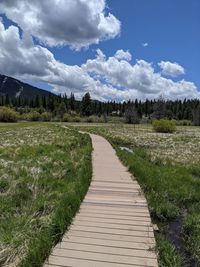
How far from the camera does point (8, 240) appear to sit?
→ 5809mm

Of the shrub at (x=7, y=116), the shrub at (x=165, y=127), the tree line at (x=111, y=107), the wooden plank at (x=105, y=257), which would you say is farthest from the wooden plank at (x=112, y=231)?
the tree line at (x=111, y=107)

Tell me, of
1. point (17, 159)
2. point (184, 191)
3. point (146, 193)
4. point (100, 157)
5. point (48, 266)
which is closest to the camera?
point (48, 266)

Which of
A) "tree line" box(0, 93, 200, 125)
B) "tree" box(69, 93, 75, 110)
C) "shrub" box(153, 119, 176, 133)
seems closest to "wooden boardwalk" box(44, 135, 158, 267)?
"shrub" box(153, 119, 176, 133)

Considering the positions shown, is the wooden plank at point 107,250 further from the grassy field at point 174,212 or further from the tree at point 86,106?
the tree at point 86,106

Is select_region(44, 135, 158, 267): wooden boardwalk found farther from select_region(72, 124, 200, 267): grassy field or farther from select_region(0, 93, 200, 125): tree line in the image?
select_region(0, 93, 200, 125): tree line

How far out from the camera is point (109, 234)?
6.09 m

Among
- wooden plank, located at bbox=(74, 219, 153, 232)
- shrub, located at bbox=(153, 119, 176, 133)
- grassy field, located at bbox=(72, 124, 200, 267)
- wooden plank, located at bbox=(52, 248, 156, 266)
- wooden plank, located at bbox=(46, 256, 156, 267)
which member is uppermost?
wooden plank, located at bbox=(74, 219, 153, 232)

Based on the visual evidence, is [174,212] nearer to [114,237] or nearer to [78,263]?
[114,237]

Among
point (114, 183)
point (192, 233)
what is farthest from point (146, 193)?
point (192, 233)

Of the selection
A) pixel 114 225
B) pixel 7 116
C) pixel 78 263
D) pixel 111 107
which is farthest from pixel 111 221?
pixel 111 107

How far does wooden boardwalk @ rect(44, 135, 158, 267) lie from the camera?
515 cm

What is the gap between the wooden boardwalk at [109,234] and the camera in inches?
203

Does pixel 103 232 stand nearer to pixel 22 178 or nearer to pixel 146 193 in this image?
pixel 146 193

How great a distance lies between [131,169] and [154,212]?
4415 mm
